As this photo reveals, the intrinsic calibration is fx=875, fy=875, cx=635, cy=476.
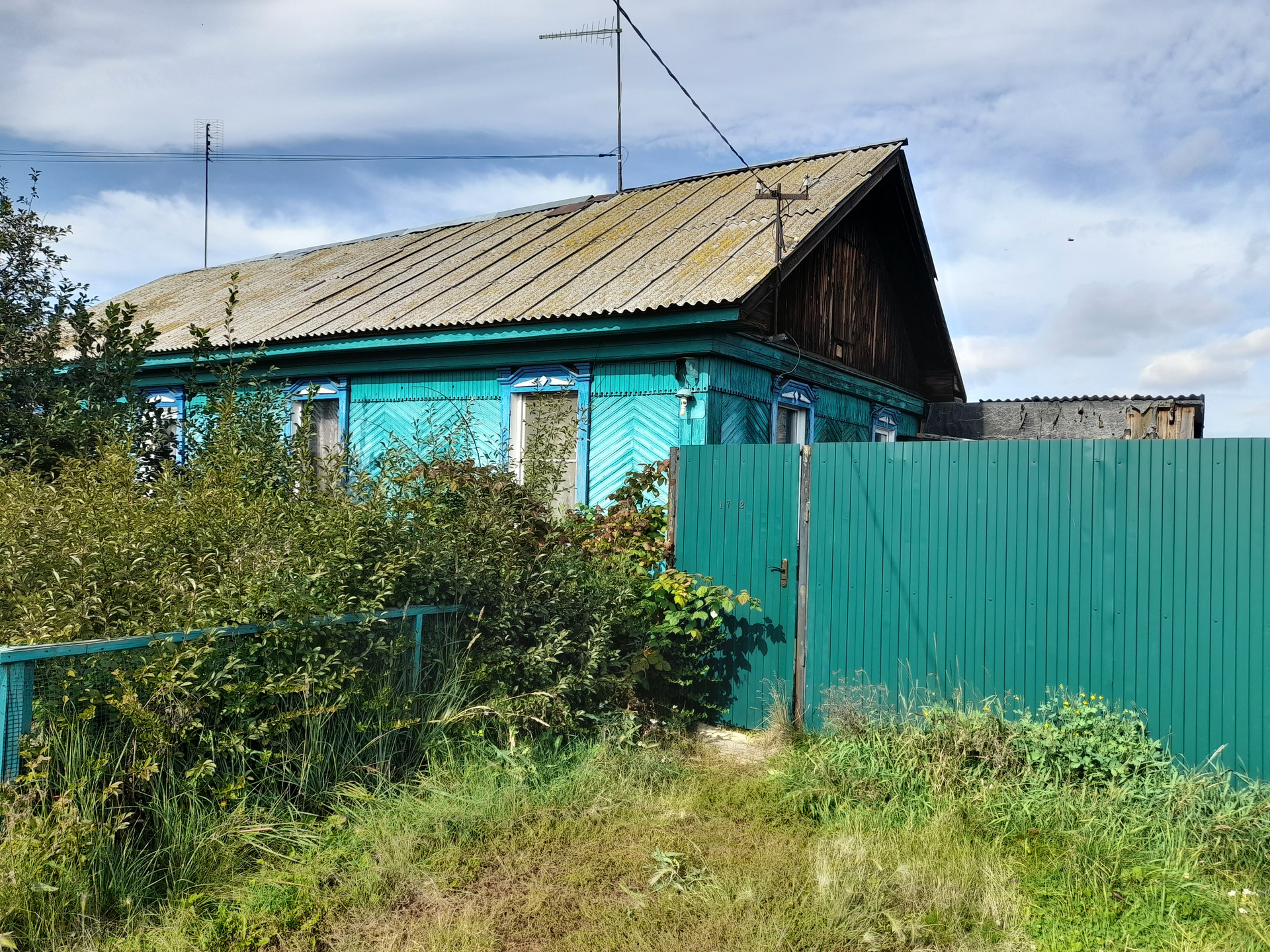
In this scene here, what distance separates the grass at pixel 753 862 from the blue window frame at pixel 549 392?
4.15 meters

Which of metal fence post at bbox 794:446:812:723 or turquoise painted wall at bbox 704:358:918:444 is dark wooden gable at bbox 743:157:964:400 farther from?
metal fence post at bbox 794:446:812:723

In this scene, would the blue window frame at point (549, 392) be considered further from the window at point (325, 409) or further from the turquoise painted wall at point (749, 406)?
the window at point (325, 409)

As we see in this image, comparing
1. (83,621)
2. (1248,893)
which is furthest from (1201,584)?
(83,621)

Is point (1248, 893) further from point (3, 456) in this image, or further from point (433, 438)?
point (3, 456)

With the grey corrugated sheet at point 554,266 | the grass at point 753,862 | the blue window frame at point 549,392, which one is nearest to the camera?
the grass at point 753,862

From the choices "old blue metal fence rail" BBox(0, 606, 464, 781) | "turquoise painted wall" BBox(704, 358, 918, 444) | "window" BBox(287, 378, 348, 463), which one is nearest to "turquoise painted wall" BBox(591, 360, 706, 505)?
"turquoise painted wall" BBox(704, 358, 918, 444)

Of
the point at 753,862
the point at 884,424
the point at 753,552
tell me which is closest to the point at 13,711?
the point at 753,862

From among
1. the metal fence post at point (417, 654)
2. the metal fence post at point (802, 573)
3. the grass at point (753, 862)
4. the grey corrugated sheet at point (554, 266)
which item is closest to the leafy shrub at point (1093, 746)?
the grass at point (753, 862)

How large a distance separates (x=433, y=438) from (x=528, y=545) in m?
1.05

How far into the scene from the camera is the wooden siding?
9781mm

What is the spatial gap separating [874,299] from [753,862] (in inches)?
370

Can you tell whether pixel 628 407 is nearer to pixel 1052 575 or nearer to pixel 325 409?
pixel 1052 575

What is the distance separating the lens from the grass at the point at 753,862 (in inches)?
129

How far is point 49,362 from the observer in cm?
699
